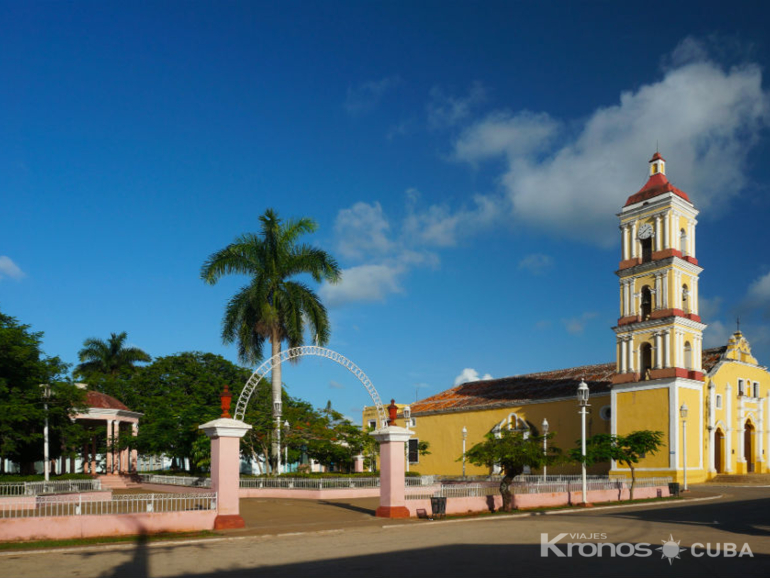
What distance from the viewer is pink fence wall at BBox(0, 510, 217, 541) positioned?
49.9 feet

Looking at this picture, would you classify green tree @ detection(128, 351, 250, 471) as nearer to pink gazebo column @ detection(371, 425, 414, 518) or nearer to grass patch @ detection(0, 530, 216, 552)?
pink gazebo column @ detection(371, 425, 414, 518)

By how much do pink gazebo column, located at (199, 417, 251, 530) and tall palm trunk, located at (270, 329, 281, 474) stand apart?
14.9 meters

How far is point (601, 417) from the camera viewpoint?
45.2m

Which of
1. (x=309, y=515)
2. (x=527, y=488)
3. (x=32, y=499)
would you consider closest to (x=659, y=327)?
(x=527, y=488)

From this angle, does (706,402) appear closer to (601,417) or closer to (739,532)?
(601,417)

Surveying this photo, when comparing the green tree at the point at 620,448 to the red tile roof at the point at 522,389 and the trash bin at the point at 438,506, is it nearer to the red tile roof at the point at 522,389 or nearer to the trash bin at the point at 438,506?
the trash bin at the point at 438,506

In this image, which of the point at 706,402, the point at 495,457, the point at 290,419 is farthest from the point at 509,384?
the point at 495,457

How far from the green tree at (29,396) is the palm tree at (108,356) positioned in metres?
30.4

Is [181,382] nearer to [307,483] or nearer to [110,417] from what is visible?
[110,417]

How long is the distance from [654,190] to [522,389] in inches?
695

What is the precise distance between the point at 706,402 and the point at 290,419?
24.8 m

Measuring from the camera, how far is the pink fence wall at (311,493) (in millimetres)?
28250

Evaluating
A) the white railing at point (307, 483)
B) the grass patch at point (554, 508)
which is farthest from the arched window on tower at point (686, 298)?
the white railing at point (307, 483)

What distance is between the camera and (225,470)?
17.1 meters
